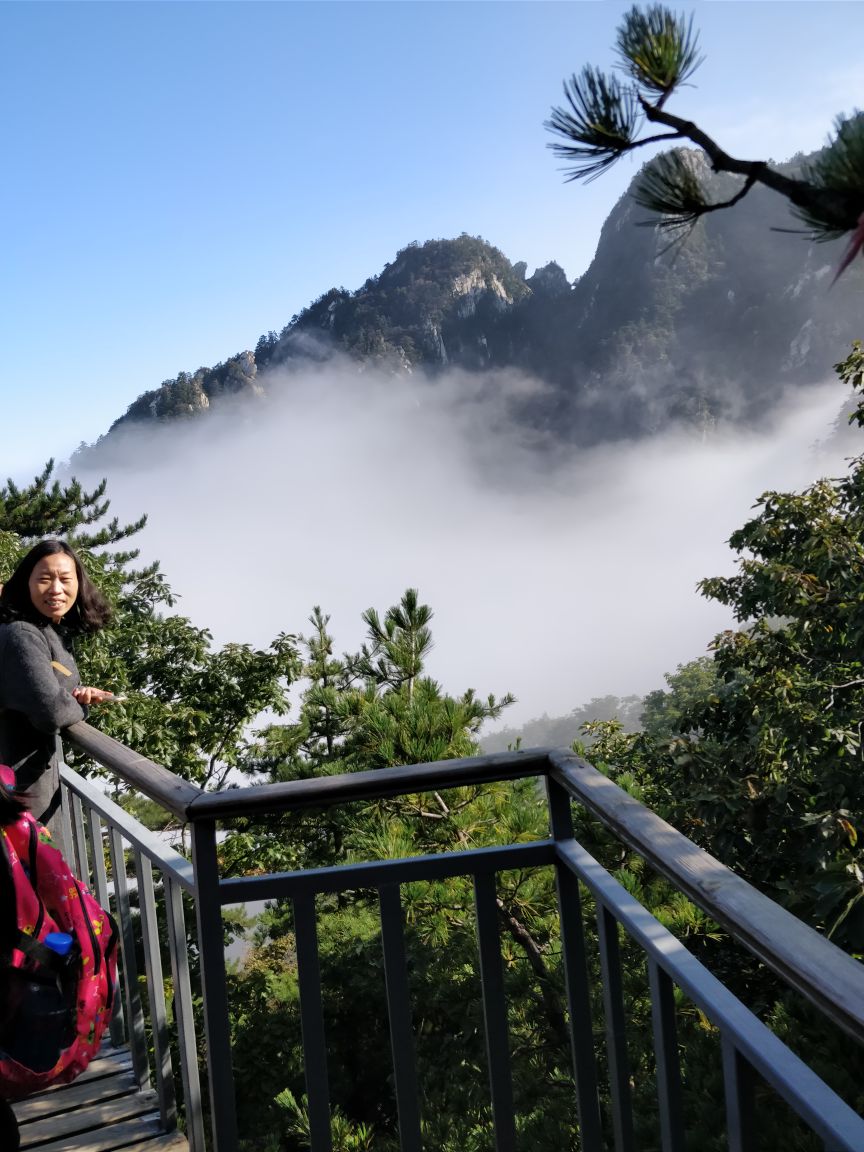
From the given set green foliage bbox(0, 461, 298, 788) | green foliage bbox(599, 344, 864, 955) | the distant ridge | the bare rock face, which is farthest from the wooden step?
the bare rock face

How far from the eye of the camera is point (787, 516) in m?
7.33

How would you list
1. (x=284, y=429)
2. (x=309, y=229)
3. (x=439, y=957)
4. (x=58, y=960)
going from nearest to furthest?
(x=58, y=960) < (x=439, y=957) < (x=309, y=229) < (x=284, y=429)

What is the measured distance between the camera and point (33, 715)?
6.12 ft

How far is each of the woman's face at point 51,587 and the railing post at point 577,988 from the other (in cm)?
144

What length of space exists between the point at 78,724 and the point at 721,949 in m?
6.56

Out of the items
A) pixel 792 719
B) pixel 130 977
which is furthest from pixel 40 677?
pixel 792 719

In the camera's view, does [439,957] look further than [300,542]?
No

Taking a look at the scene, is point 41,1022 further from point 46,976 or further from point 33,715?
point 33,715

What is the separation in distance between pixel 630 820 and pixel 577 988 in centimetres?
41

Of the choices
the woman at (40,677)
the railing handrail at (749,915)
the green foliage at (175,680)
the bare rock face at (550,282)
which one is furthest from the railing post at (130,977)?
the bare rock face at (550,282)

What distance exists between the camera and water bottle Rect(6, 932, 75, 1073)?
1.07 m

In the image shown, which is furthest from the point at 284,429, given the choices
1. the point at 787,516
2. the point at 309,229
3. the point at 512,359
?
the point at 787,516

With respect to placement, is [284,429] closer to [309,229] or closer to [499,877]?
[309,229]

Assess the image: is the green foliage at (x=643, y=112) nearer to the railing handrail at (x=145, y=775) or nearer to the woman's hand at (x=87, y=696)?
the railing handrail at (x=145, y=775)
